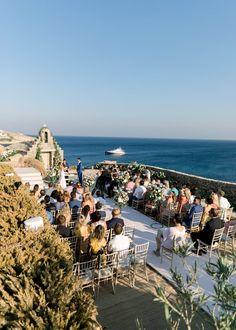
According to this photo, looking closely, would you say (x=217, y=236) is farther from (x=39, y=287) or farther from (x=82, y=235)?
(x=39, y=287)

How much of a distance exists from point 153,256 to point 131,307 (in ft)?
7.30

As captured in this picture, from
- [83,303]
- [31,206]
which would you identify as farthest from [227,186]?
[83,303]

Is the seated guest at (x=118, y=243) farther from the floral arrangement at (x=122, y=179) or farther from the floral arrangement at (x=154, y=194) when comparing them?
the floral arrangement at (x=122, y=179)

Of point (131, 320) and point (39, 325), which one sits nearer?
point (39, 325)

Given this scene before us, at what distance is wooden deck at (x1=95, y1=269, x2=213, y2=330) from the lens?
4393mm

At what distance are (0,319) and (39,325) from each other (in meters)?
0.50

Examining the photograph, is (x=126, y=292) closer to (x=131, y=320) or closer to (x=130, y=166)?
(x=131, y=320)

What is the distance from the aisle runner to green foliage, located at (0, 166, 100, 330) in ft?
6.06

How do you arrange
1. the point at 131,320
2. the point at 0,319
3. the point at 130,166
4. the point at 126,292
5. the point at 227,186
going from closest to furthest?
the point at 0,319, the point at 131,320, the point at 126,292, the point at 227,186, the point at 130,166

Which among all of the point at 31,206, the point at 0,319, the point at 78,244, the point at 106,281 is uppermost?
the point at 31,206

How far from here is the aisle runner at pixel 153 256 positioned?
580cm

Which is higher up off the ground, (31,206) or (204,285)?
(31,206)

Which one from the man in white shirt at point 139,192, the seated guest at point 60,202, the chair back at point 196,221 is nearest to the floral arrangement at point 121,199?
the man in white shirt at point 139,192

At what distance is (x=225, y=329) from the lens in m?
2.26
